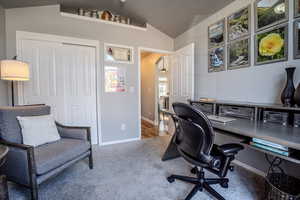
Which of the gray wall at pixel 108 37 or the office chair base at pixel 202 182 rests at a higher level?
the gray wall at pixel 108 37

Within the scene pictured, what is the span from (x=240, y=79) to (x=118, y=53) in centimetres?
228

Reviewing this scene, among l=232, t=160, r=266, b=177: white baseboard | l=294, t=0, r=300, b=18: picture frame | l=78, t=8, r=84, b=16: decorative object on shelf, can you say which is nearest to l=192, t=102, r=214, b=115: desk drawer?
l=232, t=160, r=266, b=177: white baseboard

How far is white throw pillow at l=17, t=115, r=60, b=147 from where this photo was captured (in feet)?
5.41

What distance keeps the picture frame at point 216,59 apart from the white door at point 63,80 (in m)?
2.20

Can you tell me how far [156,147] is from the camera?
2822 mm

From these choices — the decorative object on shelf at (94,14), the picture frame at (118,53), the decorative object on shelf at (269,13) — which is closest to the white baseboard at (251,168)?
the decorative object on shelf at (269,13)

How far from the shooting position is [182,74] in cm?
312

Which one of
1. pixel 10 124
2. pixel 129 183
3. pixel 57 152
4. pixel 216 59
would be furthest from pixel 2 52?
pixel 216 59

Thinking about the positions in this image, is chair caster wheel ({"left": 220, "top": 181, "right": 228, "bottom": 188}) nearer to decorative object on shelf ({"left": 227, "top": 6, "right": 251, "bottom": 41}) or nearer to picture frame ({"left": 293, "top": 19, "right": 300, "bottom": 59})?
picture frame ({"left": 293, "top": 19, "right": 300, "bottom": 59})

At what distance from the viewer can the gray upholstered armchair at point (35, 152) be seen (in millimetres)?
1333

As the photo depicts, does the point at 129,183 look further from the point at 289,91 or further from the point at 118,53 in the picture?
the point at 118,53

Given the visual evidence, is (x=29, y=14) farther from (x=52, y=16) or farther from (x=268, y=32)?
(x=268, y=32)

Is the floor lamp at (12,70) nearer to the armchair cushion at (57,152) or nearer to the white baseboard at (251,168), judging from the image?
the armchair cushion at (57,152)

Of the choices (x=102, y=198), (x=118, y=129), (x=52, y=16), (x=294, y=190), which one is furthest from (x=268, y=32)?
(x=52, y=16)
